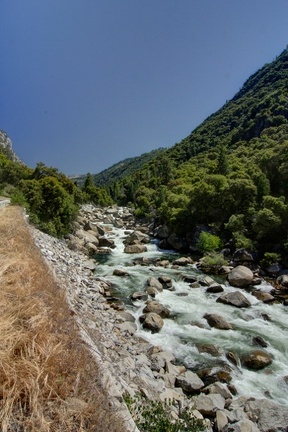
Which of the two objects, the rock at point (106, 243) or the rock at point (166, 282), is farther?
the rock at point (106, 243)

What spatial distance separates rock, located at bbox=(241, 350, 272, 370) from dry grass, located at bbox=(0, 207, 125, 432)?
28.5ft

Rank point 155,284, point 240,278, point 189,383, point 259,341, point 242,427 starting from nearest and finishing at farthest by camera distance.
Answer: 1. point 242,427
2. point 189,383
3. point 259,341
4. point 155,284
5. point 240,278

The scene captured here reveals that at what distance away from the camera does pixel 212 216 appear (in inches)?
1358

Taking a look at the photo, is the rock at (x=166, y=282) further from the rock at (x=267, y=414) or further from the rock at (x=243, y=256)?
the rock at (x=267, y=414)

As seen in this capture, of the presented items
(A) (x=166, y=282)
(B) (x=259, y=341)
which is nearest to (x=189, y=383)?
(B) (x=259, y=341)

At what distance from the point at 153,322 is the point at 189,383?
4.10 metres

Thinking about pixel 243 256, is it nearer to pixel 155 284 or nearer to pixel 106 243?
pixel 155 284

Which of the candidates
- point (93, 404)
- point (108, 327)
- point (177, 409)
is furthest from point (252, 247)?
point (93, 404)

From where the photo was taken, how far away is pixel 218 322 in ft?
45.1

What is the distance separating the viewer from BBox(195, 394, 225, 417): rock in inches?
315

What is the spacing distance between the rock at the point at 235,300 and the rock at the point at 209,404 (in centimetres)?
821

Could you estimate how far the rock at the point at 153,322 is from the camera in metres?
13.0

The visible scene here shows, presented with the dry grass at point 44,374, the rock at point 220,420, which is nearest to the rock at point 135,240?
the rock at point 220,420

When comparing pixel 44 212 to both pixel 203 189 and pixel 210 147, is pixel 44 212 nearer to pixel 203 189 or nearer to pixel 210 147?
pixel 203 189
